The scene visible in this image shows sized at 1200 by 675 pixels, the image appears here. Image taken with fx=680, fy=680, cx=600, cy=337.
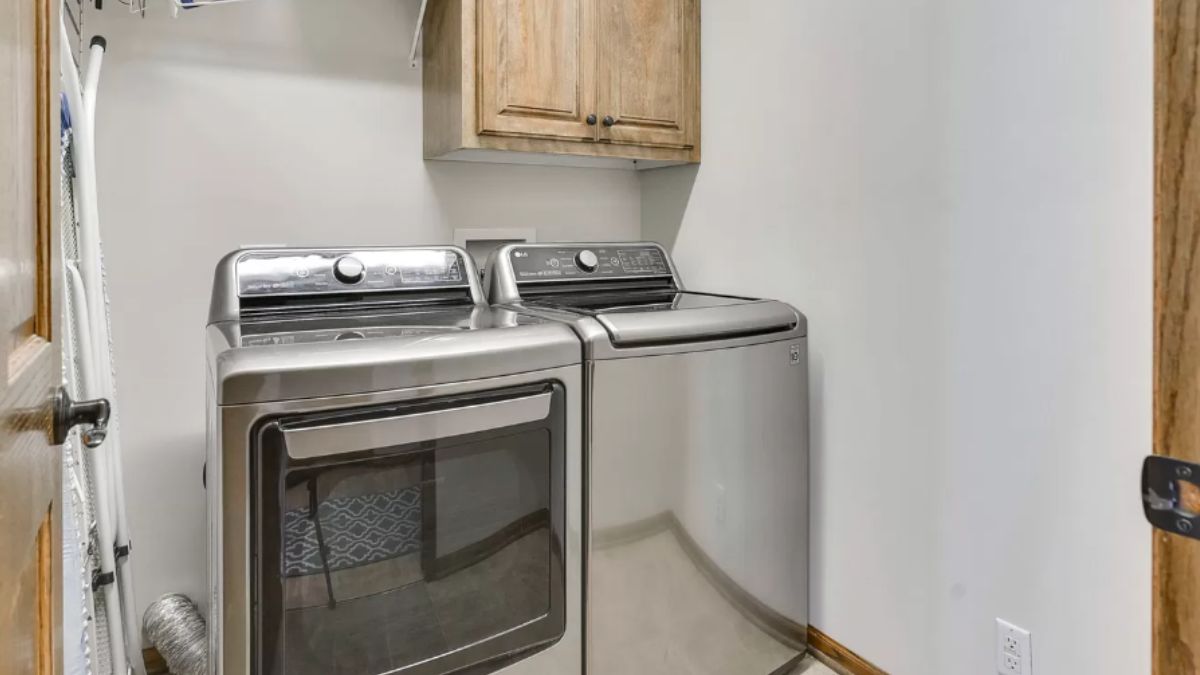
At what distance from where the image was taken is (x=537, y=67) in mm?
1859

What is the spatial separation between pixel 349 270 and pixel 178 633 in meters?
0.93

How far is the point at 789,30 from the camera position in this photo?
1854 mm

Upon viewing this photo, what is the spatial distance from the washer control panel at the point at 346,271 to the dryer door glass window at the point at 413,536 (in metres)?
0.56

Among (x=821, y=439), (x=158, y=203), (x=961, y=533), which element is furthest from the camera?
(x=821, y=439)

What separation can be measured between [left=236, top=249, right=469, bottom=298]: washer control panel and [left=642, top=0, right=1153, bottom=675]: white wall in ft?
2.93

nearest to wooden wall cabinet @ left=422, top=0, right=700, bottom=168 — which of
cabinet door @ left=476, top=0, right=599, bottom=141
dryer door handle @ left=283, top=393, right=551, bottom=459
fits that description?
cabinet door @ left=476, top=0, right=599, bottom=141

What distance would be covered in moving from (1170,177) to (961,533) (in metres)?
1.09

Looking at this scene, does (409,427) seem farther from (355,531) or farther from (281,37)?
(281,37)

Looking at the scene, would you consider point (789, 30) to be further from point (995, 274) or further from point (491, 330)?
point (491, 330)

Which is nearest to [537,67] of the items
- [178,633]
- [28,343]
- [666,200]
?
[666,200]

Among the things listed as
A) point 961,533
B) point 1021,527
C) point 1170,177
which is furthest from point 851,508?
point 1170,177

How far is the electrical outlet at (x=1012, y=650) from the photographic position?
54.6 inches

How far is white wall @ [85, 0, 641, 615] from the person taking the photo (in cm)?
166

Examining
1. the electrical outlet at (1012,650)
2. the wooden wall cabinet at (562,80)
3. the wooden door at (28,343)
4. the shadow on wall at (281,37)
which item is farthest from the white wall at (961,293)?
the wooden door at (28,343)
